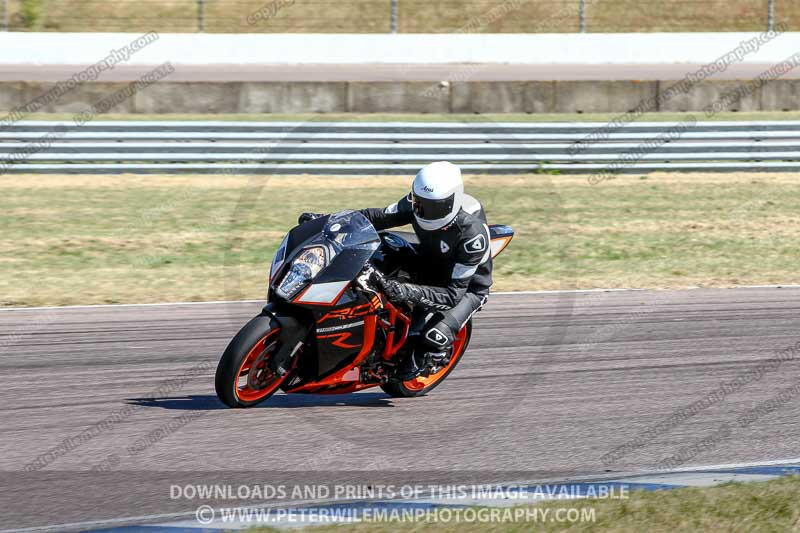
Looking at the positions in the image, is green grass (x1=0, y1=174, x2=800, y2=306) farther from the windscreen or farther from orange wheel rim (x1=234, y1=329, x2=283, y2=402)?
the windscreen

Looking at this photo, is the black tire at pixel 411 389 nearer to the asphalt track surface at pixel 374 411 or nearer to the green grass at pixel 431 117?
the asphalt track surface at pixel 374 411

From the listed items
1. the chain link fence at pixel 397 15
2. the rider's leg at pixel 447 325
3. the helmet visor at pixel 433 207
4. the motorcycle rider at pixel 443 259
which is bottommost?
the rider's leg at pixel 447 325

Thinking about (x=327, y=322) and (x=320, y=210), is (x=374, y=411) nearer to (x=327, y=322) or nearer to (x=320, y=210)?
(x=327, y=322)

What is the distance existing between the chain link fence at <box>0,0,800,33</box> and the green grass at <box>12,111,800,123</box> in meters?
3.57

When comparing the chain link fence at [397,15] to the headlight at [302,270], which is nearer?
the headlight at [302,270]

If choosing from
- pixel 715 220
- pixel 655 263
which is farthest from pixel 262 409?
pixel 715 220

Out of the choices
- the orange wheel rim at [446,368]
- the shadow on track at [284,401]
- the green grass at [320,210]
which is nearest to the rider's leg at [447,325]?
the orange wheel rim at [446,368]

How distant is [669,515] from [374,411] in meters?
2.46

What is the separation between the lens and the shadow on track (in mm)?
6855

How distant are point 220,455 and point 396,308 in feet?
5.21

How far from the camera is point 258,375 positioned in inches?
262

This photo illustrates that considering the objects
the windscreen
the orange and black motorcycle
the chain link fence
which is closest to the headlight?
the orange and black motorcycle

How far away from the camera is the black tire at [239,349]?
629 cm

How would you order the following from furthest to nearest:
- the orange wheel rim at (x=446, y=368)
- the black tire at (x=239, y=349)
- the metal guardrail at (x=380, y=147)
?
the metal guardrail at (x=380, y=147) < the orange wheel rim at (x=446, y=368) < the black tire at (x=239, y=349)
